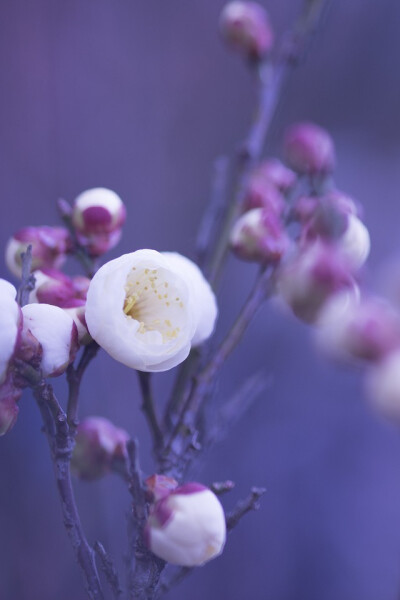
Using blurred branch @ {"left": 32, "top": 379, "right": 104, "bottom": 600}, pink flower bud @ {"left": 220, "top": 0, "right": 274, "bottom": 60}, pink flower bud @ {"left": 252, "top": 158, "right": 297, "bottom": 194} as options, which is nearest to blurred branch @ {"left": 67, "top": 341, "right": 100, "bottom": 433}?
blurred branch @ {"left": 32, "top": 379, "right": 104, "bottom": 600}

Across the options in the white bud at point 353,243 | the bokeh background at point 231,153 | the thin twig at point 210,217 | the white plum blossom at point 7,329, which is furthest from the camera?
the bokeh background at point 231,153

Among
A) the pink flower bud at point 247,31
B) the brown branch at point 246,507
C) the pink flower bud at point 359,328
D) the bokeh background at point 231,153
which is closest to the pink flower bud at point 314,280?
the pink flower bud at point 359,328

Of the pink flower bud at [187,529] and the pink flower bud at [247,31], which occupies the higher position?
the pink flower bud at [247,31]

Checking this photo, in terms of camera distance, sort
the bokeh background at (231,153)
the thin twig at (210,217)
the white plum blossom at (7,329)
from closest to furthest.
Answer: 1. the white plum blossom at (7,329)
2. the thin twig at (210,217)
3. the bokeh background at (231,153)

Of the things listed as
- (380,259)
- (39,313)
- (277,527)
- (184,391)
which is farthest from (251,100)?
(39,313)

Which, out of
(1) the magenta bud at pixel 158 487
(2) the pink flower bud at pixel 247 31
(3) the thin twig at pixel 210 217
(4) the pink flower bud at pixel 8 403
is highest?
(2) the pink flower bud at pixel 247 31

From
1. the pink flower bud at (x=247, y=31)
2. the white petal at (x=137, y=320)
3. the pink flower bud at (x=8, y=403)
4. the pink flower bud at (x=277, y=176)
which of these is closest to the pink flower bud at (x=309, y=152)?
the pink flower bud at (x=277, y=176)

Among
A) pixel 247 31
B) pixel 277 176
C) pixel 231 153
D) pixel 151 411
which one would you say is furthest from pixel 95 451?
pixel 231 153

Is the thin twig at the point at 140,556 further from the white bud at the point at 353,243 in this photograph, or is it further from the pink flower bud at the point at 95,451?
the white bud at the point at 353,243

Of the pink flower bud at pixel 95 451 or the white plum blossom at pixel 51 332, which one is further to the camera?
the pink flower bud at pixel 95 451
